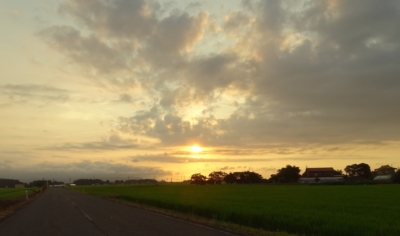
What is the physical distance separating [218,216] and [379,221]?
361 inches

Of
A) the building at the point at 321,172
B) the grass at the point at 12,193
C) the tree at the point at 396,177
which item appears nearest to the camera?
the grass at the point at 12,193

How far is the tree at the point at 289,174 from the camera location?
578 feet

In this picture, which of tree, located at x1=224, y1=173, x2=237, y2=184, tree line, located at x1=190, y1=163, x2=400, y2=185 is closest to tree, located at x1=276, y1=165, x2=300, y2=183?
tree line, located at x1=190, y1=163, x2=400, y2=185

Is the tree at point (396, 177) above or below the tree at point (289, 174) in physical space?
below

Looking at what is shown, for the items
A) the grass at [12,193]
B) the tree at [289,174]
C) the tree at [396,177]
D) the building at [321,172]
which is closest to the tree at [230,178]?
the tree at [289,174]

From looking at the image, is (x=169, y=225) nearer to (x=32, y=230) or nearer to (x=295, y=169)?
(x=32, y=230)

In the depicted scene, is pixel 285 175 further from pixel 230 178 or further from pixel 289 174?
pixel 230 178

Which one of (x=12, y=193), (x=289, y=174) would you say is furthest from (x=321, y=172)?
(x=12, y=193)

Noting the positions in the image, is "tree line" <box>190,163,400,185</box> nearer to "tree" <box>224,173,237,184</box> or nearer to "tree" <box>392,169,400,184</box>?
"tree" <box>224,173,237,184</box>

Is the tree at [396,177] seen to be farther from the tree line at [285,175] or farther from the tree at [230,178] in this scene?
the tree at [230,178]

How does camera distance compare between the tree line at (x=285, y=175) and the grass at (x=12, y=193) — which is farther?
the tree line at (x=285, y=175)

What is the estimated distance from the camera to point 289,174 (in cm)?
17838

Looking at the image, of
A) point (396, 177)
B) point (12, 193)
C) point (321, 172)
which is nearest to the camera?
point (12, 193)

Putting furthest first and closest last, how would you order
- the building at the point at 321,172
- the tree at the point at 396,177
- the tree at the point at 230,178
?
the tree at the point at 230,178 < the building at the point at 321,172 < the tree at the point at 396,177
